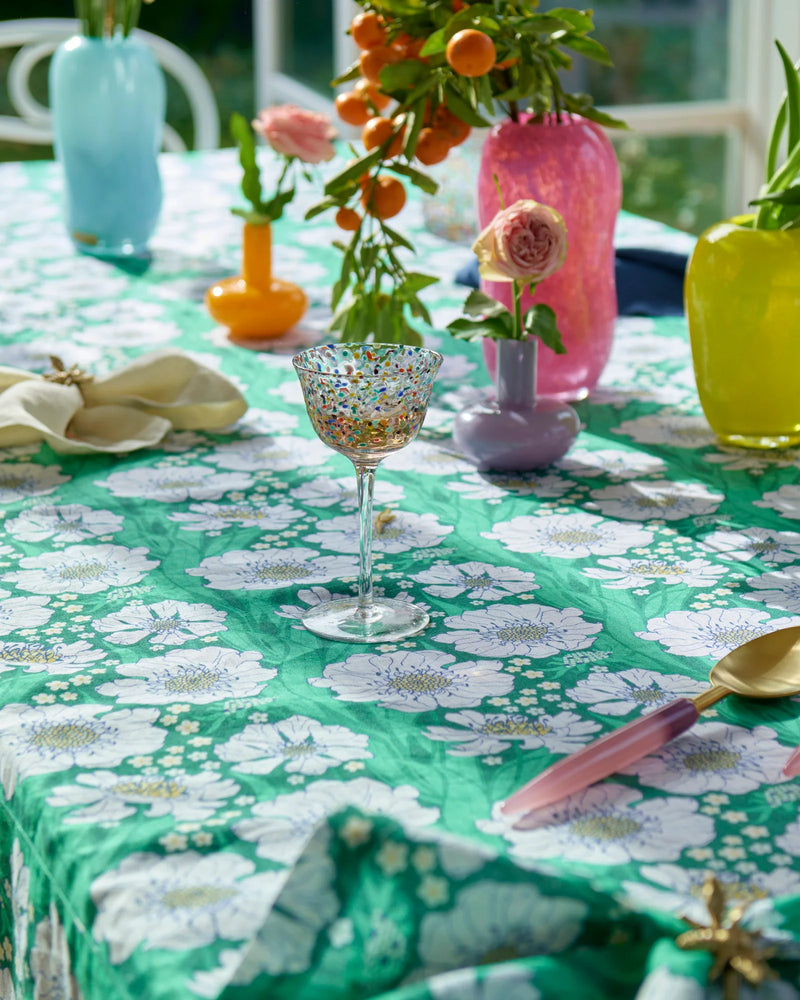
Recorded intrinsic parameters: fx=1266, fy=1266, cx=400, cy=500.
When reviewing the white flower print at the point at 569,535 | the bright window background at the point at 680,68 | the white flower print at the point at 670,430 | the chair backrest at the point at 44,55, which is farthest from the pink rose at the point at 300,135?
the bright window background at the point at 680,68

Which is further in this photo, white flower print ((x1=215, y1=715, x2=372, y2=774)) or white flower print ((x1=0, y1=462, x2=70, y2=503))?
white flower print ((x1=0, y1=462, x2=70, y2=503))

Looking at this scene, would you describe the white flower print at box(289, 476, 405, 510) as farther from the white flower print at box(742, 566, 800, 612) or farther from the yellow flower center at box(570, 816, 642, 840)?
the yellow flower center at box(570, 816, 642, 840)

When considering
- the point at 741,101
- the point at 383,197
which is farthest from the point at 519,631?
the point at 741,101

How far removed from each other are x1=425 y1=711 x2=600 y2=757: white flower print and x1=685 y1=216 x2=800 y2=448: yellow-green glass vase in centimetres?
50

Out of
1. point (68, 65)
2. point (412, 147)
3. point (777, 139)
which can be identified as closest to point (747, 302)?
point (777, 139)

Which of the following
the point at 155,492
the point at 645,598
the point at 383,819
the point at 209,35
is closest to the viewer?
the point at 383,819

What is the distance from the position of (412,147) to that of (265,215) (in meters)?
0.38

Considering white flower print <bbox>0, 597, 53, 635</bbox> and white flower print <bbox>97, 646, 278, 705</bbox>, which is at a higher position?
white flower print <bbox>97, 646, 278, 705</bbox>

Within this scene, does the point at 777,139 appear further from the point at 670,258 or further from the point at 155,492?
the point at 155,492

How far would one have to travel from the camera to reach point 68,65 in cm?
167

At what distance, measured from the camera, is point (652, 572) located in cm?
88

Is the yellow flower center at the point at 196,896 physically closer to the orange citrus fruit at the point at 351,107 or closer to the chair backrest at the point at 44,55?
the orange citrus fruit at the point at 351,107

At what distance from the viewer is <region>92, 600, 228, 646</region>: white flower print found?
79 cm

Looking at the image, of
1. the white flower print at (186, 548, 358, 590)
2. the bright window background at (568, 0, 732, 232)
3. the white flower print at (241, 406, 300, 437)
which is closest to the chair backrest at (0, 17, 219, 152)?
the bright window background at (568, 0, 732, 232)
